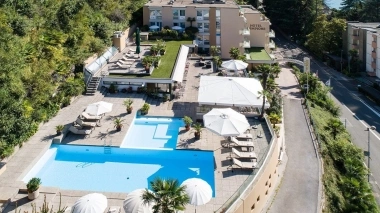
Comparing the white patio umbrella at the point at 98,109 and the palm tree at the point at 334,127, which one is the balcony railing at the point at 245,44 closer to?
the palm tree at the point at 334,127

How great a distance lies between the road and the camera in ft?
120

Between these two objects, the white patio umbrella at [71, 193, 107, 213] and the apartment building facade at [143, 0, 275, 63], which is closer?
the white patio umbrella at [71, 193, 107, 213]

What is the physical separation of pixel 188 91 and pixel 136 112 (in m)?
7.29

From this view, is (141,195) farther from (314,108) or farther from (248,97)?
(314,108)

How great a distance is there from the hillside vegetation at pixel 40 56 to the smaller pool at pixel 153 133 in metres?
6.84

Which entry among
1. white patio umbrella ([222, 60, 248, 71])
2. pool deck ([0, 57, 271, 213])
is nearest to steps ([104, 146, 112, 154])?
pool deck ([0, 57, 271, 213])

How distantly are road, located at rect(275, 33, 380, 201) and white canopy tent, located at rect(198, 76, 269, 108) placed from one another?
42.5 ft

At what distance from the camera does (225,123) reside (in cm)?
2458

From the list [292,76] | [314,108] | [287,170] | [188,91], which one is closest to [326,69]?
[292,76]

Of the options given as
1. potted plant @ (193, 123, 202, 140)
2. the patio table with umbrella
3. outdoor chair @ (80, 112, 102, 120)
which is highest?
the patio table with umbrella

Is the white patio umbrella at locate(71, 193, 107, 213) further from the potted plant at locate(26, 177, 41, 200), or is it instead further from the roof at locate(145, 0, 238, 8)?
the roof at locate(145, 0, 238, 8)

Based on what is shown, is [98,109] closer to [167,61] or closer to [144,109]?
[144,109]

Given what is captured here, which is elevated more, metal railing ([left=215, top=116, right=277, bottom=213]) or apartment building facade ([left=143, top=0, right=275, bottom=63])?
apartment building facade ([left=143, top=0, right=275, bottom=63])

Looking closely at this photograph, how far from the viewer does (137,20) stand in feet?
187
